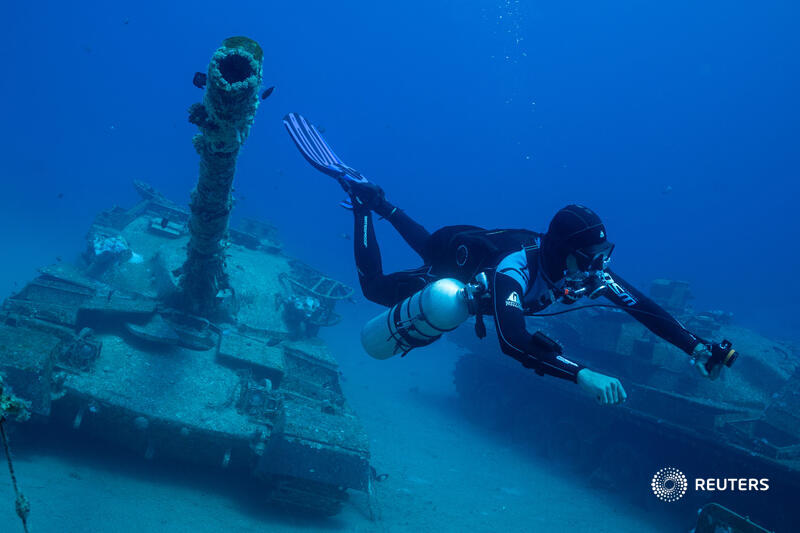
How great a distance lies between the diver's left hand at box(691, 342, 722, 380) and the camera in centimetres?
345

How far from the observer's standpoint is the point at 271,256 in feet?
41.9

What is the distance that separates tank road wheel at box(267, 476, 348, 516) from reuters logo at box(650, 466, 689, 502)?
7.75m

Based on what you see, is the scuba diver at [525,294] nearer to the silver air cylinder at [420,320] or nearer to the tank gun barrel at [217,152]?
the silver air cylinder at [420,320]

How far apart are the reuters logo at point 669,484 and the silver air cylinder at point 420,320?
903 centimetres

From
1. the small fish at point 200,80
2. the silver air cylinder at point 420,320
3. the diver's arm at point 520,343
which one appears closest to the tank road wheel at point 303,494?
the silver air cylinder at point 420,320

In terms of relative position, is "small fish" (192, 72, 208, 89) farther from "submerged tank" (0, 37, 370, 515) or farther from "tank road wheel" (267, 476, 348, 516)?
"tank road wheel" (267, 476, 348, 516)

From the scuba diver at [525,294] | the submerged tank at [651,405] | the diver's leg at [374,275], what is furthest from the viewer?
the submerged tank at [651,405]

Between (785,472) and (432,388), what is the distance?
44.2ft

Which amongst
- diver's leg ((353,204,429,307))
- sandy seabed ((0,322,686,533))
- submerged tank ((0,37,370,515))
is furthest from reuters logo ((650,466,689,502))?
diver's leg ((353,204,429,307))

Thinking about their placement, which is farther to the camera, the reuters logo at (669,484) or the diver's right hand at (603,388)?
the reuters logo at (669,484)

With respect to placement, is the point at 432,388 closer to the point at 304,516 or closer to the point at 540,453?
the point at 540,453

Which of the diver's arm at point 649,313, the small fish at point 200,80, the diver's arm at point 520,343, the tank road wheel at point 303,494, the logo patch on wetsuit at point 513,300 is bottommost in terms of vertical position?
the tank road wheel at point 303,494

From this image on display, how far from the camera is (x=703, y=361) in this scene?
11.5ft

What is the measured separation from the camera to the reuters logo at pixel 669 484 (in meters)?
10.2
